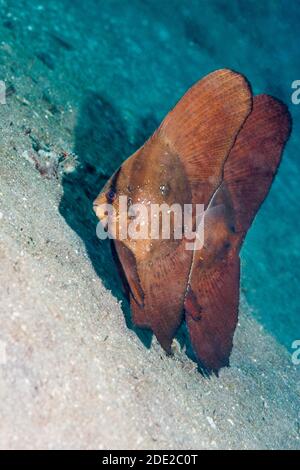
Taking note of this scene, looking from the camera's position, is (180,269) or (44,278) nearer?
(44,278)

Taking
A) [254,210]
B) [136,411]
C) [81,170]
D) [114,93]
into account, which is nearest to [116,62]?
[114,93]

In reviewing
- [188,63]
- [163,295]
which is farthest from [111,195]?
[188,63]

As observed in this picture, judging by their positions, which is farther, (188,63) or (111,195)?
(188,63)

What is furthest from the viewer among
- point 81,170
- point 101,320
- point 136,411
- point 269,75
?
point 269,75

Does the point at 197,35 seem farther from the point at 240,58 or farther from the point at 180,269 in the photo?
the point at 180,269

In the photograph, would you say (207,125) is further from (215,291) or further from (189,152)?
(215,291)

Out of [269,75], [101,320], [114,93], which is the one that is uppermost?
[269,75]

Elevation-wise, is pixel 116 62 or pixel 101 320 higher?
pixel 116 62
